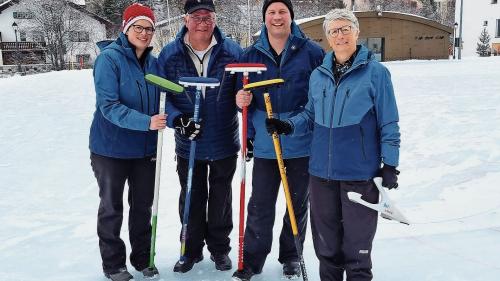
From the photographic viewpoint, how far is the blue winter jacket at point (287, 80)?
9.83ft

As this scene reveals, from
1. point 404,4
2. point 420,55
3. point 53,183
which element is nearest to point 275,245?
point 53,183

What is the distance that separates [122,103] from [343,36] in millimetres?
1457

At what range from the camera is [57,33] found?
34.6 meters

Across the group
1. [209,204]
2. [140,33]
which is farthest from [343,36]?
[209,204]

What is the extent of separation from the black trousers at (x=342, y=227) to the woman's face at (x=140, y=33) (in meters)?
1.41

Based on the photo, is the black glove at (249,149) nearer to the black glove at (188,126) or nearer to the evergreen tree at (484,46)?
the black glove at (188,126)

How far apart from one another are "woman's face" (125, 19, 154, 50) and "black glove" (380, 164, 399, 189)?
1711 mm

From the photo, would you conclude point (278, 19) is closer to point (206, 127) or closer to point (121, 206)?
point (206, 127)

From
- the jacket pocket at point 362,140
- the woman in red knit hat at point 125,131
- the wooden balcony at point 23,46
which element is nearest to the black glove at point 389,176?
the jacket pocket at point 362,140

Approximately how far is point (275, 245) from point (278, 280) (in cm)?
57

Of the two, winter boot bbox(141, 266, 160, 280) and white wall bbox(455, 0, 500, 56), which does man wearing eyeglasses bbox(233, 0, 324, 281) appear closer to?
winter boot bbox(141, 266, 160, 280)

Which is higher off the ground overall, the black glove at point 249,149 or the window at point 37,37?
the window at point 37,37

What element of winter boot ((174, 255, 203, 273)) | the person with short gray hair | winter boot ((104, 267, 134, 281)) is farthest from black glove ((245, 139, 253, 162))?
winter boot ((104, 267, 134, 281))

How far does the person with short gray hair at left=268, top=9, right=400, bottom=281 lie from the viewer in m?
2.50
